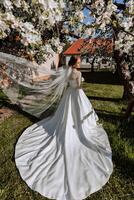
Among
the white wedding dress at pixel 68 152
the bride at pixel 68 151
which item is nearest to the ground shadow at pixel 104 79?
the bride at pixel 68 151

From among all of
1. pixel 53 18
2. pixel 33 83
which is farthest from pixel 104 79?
pixel 53 18

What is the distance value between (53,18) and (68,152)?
157 inches

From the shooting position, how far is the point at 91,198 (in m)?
6.21

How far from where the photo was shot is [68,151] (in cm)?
810

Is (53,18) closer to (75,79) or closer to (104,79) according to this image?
(75,79)

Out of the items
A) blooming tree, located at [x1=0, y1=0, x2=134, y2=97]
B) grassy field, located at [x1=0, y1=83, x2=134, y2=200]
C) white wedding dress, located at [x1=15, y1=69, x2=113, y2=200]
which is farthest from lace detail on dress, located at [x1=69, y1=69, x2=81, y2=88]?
grassy field, located at [x1=0, y1=83, x2=134, y2=200]

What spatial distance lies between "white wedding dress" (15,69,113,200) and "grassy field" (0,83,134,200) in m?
0.17

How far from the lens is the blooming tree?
469cm

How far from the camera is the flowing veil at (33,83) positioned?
9.27 meters

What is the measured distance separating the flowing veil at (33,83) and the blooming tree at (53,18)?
2.39 ft

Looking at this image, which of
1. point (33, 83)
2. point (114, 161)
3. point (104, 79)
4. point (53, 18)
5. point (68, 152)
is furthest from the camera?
point (104, 79)

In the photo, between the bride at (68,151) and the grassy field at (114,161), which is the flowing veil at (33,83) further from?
the grassy field at (114,161)

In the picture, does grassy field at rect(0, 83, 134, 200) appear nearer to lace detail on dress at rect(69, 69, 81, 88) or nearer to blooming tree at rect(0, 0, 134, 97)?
lace detail on dress at rect(69, 69, 81, 88)

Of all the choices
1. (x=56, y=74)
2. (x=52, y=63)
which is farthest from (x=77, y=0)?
(x=52, y=63)
